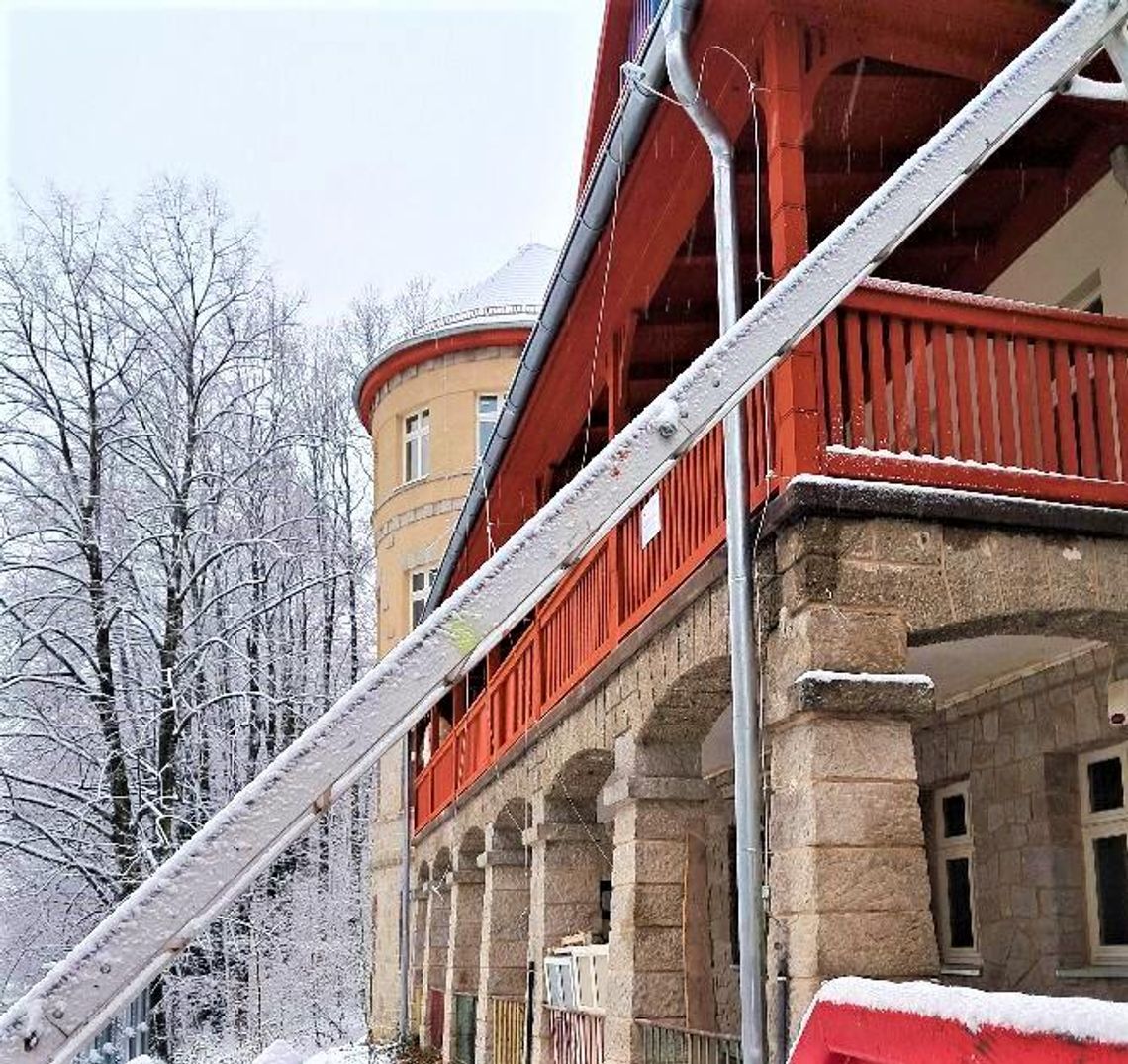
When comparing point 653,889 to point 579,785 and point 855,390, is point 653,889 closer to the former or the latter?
point 579,785

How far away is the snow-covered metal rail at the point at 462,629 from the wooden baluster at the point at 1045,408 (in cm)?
371

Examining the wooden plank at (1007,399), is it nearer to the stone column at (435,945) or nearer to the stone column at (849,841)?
the stone column at (849,841)

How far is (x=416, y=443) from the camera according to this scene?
2828cm

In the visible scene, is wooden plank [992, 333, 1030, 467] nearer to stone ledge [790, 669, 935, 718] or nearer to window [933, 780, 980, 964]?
stone ledge [790, 669, 935, 718]

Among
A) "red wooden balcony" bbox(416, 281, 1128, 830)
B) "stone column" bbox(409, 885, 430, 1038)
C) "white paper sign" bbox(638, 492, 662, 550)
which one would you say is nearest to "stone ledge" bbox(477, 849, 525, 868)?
"white paper sign" bbox(638, 492, 662, 550)

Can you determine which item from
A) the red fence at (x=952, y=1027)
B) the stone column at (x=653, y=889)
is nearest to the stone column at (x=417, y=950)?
the stone column at (x=653, y=889)

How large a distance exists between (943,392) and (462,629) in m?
4.51

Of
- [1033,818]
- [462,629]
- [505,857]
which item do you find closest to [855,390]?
[1033,818]

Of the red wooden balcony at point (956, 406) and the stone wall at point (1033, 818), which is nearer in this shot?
the red wooden balcony at point (956, 406)

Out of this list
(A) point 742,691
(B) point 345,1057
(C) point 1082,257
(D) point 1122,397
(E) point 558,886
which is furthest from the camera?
(B) point 345,1057

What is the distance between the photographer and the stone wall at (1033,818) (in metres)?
7.76

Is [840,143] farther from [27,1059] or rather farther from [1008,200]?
[27,1059]

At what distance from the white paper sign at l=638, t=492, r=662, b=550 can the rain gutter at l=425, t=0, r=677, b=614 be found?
1.70 meters

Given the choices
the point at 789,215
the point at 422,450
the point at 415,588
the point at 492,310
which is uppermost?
the point at 492,310
